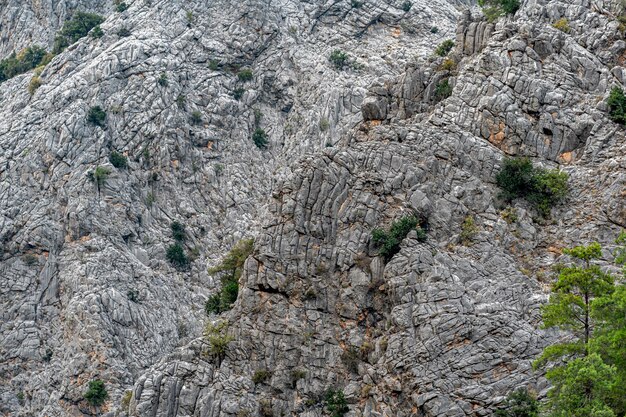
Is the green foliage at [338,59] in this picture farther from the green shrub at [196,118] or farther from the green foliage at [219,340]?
the green foliage at [219,340]

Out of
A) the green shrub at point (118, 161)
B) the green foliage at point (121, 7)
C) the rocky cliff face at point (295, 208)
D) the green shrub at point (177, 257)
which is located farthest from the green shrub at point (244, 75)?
the green shrub at point (177, 257)

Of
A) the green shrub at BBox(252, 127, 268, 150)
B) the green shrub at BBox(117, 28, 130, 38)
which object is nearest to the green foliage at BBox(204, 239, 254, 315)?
the green shrub at BBox(252, 127, 268, 150)

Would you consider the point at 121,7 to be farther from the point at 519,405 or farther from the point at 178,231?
the point at 519,405

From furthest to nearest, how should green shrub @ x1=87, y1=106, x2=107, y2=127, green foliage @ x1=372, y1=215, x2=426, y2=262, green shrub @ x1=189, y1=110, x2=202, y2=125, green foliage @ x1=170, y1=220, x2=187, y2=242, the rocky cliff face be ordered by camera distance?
green shrub @ x1=189, y1=110, x2=202, y2=125
green shrub @ x1=87, y1=106, x2=107, y2=127
green foliage @ x1=170, y1=220, x2=187, y2=242
green foliage @ x1=372, y1=215, x2=426, y2=262
the rocky cliff face

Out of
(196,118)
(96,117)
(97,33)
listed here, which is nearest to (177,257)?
(196,118)

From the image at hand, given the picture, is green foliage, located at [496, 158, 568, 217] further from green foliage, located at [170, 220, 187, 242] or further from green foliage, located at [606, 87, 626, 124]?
green foliage, located at [170, 220, 187, 242]

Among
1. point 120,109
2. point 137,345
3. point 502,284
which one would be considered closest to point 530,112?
point 502,284
